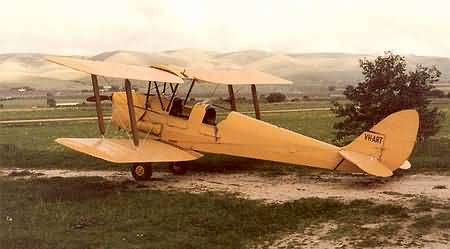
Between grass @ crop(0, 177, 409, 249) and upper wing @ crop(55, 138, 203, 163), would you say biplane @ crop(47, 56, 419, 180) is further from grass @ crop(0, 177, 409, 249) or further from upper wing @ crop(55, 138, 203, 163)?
grass @ crop(0, 177, 409, 249)

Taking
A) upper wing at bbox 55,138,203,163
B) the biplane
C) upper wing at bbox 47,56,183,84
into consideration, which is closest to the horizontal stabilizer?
the biplane

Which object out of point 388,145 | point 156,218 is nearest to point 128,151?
point 156,218

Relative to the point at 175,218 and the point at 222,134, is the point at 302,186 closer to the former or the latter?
the point at 222,134

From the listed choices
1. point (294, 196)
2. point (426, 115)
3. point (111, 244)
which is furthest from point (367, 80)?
point (111, 244)

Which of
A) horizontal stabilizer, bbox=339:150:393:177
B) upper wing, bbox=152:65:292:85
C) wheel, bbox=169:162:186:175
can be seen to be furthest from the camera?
upper wing, bbox=152:65:292:85

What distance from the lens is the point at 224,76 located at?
56.7 ft

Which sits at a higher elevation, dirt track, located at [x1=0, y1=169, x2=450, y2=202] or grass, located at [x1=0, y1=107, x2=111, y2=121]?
dirt track, located at [x1=0, y1=169, x2=450, y2=202]

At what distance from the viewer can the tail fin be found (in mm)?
11727

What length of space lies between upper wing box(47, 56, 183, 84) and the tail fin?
517cm

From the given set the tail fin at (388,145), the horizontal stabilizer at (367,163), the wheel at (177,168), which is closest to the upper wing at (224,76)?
the wheel at (177,168)

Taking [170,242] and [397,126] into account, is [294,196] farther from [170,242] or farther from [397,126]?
[170,242]

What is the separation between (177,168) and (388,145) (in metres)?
6.22

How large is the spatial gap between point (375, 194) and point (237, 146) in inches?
160

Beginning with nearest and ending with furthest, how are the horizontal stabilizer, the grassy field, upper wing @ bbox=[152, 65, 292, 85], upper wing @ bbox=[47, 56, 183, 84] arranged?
the grassy field, the horizontal stabilizer, upper wing @ bbox=[47, 56, 183, 84], upper wing @ bbox=[152, 65, 292, 85]
